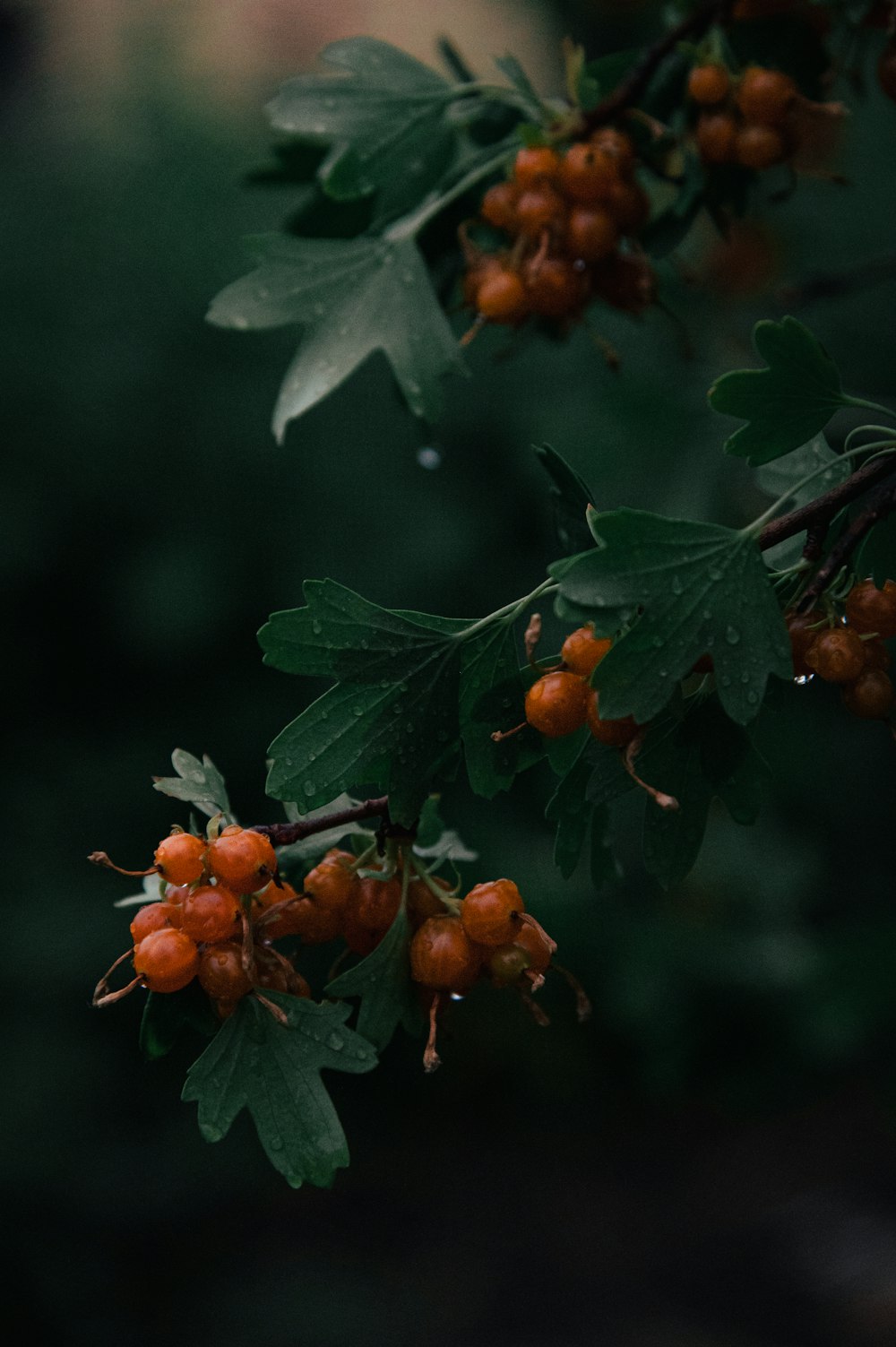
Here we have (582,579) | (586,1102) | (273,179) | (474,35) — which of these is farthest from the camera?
(474,35)

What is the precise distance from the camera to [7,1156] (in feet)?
9.21

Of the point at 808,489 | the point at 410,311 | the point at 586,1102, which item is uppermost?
the point at 410,311

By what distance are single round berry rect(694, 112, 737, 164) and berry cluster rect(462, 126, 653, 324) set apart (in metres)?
0.06

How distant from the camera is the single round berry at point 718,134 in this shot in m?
1.06

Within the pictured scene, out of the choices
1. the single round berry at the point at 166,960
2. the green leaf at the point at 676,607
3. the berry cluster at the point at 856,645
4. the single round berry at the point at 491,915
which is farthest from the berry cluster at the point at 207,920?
the berry cluster at the point at 856,645

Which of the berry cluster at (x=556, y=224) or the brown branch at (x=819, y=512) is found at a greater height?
the berry cluster at (x=556, y=224)

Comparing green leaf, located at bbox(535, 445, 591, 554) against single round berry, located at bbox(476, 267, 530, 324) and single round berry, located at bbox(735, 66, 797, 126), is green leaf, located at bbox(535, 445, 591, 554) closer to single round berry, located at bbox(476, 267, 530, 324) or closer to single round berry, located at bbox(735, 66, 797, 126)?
single round berry, located at bbox(476, 267, 530, 324)

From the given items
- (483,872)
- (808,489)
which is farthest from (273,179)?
(483,872)

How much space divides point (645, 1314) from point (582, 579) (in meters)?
2.85

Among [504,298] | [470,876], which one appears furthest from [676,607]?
[470,876]

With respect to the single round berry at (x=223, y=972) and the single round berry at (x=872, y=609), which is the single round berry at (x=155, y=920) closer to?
the single round berry at (x=223, y=972)

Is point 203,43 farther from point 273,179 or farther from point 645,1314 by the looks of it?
point 645,1314

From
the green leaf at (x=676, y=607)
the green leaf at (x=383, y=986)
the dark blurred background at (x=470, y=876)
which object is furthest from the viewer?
the dark blurred background at (x=470, y=876)

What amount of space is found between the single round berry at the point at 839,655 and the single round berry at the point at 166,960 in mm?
396
